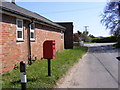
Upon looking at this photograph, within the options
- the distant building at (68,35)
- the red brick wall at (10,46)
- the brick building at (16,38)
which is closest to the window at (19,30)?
the brick building at (16,38)

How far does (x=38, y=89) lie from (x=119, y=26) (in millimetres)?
31777

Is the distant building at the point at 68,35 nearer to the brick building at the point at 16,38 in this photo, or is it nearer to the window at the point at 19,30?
the brick building at the point at 16,38

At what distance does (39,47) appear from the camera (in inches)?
476

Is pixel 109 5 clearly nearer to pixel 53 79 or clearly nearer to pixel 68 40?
pixel 68 40

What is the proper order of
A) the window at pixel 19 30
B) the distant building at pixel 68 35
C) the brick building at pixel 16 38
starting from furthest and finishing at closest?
1. the distant building at pixel 68 35
2. the window at pixel 19 30
3. the brick building at pixel 16 38

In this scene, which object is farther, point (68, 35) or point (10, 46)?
point (68, 35)

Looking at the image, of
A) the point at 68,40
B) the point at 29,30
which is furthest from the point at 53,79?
the point at 68,40

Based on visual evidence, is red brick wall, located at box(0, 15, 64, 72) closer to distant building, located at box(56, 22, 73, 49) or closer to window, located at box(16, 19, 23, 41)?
window, located at box(16, 19, 23, 41)

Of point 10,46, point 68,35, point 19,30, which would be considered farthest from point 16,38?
point 68,35

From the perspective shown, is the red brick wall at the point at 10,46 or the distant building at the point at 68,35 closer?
the red brick wall at the point at 10,46

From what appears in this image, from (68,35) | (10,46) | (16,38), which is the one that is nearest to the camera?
(10,46)

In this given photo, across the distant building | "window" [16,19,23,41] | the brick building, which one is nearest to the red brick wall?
the brick building

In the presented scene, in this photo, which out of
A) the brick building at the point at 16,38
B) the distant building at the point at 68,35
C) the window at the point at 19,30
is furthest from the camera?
the distant building at the point at 68,35

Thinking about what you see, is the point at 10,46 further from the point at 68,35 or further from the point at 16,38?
the point at 68,35
